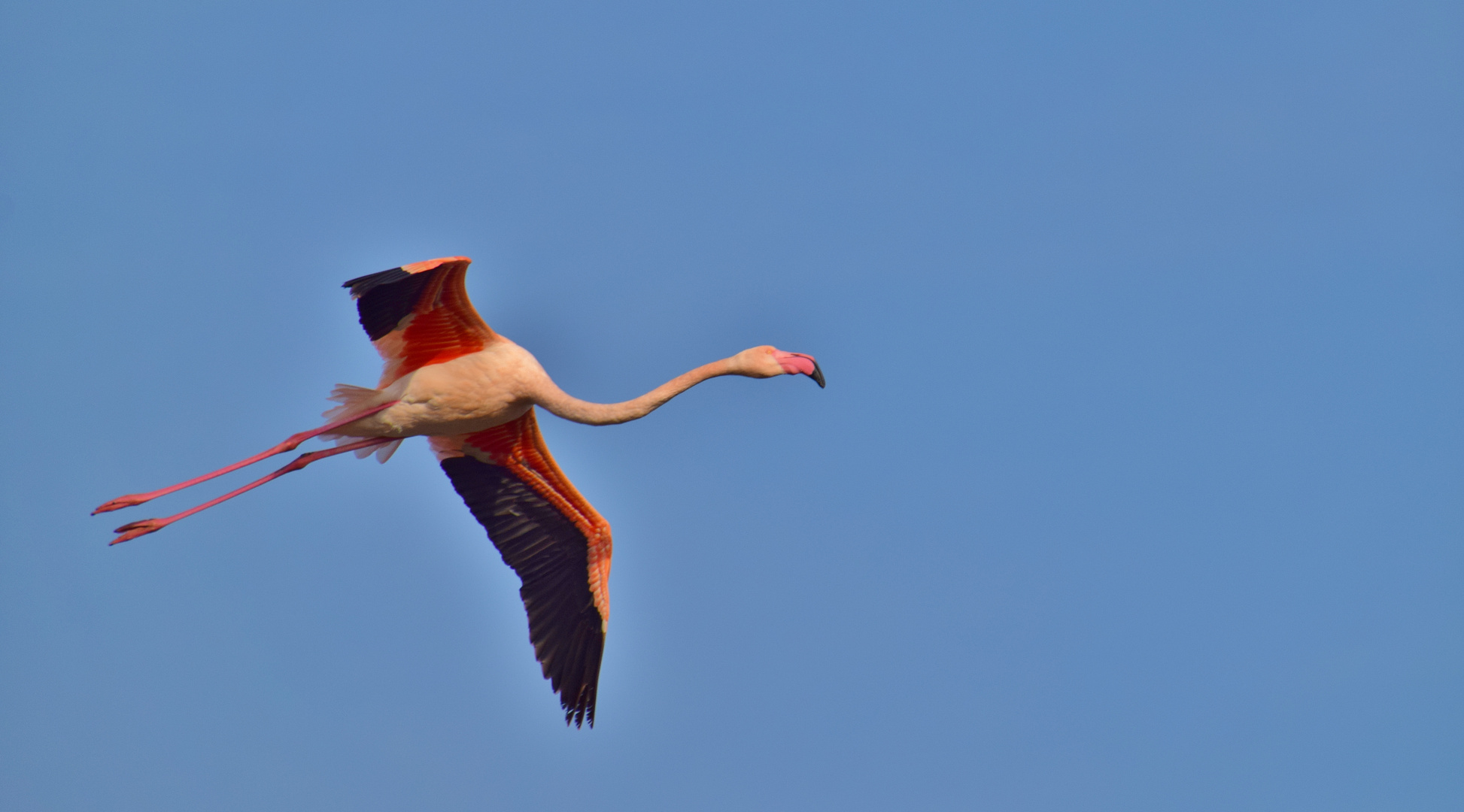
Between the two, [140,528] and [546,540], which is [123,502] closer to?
[140,528]

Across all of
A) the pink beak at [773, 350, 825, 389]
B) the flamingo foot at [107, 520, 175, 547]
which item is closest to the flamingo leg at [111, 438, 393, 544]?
the flamingo foot at [107, 520, 175, 547]

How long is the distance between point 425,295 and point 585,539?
413cm

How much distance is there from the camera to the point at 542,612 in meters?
18.0

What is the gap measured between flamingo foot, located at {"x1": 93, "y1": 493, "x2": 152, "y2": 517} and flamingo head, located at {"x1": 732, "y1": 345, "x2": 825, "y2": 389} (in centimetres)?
656

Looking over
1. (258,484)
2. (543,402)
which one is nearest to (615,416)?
(543,402)

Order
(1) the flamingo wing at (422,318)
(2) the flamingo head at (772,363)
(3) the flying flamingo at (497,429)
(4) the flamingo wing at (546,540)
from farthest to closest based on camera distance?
(4) the flamingo wing at (546,540) → (2) the flamingo head at (772,363) → (3) the flying flamingo at (497,429) → (1) the flamingo wing at (422,318)

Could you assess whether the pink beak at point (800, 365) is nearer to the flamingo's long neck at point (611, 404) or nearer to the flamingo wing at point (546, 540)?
the flamingo's long neck at point (611, 404)

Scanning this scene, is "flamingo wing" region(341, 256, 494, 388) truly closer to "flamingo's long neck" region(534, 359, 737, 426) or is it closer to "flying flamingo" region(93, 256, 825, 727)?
"flying flamingo" region(93, 256, 825, 727)

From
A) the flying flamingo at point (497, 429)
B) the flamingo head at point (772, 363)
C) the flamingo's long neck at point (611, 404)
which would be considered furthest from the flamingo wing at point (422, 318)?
the flamingo head at point (772, 363)

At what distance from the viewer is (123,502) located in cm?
1587

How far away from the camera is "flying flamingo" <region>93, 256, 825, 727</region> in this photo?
15867 mm

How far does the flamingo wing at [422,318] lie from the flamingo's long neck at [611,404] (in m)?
0.94

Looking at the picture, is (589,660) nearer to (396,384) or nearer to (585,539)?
(585,539)

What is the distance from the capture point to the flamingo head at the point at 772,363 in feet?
54.3
